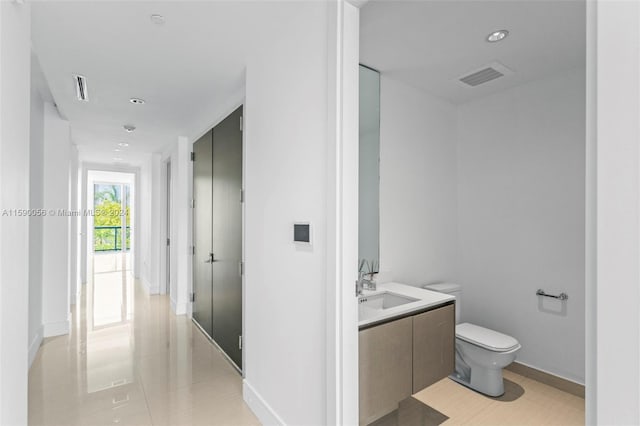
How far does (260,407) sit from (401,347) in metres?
1.01

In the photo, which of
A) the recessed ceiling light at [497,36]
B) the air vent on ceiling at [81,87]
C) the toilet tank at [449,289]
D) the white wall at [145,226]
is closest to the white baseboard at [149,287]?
the white wall at [145,226]

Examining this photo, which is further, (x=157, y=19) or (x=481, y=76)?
(x=481, y=76)

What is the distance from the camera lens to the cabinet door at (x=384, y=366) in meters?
1.68

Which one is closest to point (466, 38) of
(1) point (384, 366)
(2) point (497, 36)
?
(2) point (497, 36)

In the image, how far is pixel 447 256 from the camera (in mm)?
3205

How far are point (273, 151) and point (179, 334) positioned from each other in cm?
275

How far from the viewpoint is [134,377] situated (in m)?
2.62

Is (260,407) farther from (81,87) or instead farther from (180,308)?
(81,87)

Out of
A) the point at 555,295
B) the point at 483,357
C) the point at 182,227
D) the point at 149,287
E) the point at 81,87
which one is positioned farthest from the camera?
the point at 149,287

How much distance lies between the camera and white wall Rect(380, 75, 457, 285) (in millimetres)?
2740

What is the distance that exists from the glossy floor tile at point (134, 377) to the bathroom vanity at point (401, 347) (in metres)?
0.92

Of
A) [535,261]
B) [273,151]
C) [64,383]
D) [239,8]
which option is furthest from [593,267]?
[64,383]

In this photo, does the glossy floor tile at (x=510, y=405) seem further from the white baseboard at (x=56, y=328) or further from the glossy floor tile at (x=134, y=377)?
the white baseboard at (x=56, y=328)

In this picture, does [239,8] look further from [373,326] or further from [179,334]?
[179,334]
